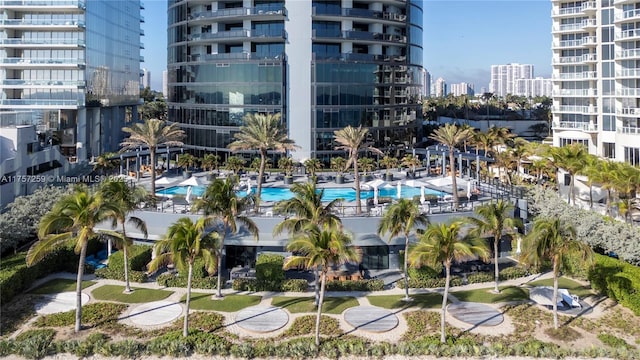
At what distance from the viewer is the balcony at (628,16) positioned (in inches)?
1992

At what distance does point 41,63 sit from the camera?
215ft

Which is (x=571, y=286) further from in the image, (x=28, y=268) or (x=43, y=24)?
(x=43, y=24)

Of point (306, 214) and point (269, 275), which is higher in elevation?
point (306, 214)

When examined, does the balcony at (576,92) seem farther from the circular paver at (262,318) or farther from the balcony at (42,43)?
the balcony at (42,43)

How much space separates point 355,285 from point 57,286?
1663 centimetres

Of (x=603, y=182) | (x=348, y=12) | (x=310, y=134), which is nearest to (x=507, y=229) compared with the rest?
(x=603, y=182)

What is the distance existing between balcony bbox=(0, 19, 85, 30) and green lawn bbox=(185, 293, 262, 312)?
5295 centimetres

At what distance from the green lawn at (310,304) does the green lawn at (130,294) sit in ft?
20.6

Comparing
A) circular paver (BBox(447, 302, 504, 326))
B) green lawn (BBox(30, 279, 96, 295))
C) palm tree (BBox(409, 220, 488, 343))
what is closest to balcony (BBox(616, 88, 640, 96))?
circular paver (BBox(447, 302, 504, 326))

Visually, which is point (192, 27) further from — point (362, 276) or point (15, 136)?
point (362, 276)

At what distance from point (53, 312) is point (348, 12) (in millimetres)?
46470

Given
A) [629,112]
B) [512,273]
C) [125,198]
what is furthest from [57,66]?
[629,112]

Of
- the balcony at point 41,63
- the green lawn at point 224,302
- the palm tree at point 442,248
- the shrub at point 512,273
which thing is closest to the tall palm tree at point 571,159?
the shrub at point 512,273

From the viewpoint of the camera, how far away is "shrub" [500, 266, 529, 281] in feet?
96.3
